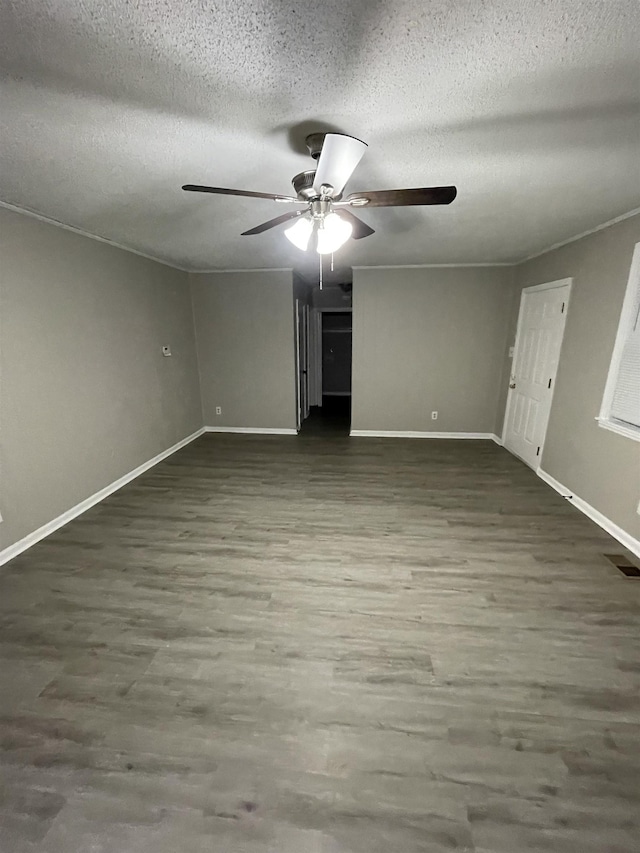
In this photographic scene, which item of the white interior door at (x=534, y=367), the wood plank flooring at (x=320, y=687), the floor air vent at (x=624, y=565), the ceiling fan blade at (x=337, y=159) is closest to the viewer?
the wood plank flooring at (x=320, y=687)

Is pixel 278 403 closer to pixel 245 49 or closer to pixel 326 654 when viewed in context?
pixel 326 654

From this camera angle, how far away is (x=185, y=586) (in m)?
2.32

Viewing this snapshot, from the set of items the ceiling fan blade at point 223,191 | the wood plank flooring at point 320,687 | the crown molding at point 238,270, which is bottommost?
the wood plank flooring at point 320,687

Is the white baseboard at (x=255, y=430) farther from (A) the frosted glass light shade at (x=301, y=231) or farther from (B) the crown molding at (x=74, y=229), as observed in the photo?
(A) the frosted glass light shade at (x=301, y=231)

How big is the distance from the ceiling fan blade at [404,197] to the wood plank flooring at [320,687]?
2115mm

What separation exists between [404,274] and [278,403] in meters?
2.46

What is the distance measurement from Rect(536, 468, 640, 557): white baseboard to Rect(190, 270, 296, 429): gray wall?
11.0 ft

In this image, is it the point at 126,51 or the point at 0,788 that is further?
the point at 0,788

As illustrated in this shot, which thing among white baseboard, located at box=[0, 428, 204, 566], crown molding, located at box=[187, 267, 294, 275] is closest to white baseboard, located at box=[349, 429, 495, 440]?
crown molding, located at box=[187, 267, 294, 275]

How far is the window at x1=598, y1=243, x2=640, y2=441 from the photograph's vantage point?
2.69 meters

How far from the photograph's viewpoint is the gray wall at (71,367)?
8.46ft

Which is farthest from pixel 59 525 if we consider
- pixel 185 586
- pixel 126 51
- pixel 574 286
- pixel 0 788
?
pixel 574 286

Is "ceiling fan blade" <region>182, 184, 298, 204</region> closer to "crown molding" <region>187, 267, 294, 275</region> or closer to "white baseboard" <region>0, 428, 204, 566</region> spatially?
"white baseboard" <region>0, 428, 204, 566</region>

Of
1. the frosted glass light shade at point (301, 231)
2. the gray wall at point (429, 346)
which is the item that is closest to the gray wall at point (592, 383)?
the gray wall at point (429, 346)
